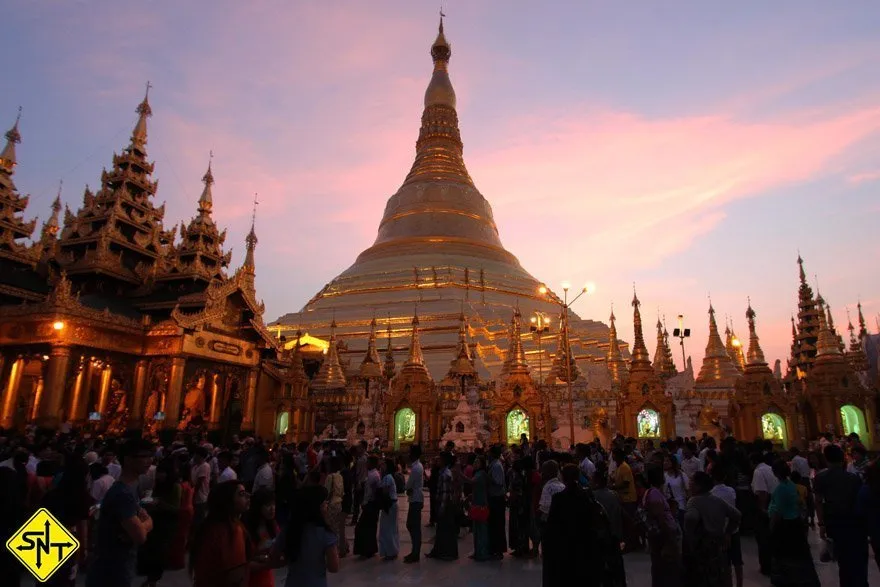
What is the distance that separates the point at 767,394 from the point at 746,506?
55.3ft

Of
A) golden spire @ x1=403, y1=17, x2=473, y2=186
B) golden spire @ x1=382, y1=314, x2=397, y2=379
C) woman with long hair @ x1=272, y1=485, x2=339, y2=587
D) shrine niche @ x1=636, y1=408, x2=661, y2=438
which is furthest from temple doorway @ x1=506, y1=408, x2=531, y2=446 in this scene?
golden spire @ x1=403, y1=17, x2=473, y2=186

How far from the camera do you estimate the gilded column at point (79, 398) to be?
20.7 metres

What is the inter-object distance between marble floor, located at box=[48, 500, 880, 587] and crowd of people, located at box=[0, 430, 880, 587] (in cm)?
27

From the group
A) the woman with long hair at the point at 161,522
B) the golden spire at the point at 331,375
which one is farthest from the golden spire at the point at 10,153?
the woman with long hair at the point at 161,522

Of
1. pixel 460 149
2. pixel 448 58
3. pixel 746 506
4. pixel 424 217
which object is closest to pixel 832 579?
pixel 746 506

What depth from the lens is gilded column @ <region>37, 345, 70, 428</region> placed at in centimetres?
1842

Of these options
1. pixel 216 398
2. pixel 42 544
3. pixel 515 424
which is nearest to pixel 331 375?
pixel 216 398

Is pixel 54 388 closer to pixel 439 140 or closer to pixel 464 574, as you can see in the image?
pixel 464 574

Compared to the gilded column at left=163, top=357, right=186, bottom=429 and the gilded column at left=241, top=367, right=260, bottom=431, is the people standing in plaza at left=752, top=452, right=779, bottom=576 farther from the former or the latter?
the gilded column at left=241, top=367, right=260, bottom=431

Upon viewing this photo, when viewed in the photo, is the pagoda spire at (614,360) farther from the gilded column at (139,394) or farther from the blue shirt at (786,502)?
the blue shirt at (786,502)

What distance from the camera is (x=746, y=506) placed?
355 inches

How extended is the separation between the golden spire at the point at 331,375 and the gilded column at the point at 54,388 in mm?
11600

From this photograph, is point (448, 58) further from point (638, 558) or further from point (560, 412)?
point (638, 558)

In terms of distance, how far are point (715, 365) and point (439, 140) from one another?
31.4 m
